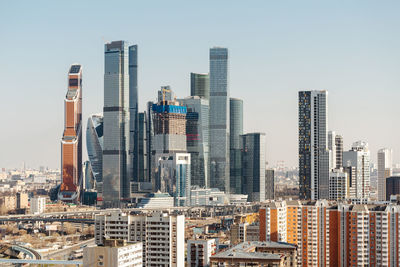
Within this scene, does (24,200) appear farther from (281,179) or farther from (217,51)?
(281,179)

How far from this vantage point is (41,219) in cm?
5838

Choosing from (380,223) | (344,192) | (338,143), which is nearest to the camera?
(380,223)

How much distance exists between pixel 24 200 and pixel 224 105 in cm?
2045

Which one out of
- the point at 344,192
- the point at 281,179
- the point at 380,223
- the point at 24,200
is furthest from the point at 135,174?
the point at 380,223

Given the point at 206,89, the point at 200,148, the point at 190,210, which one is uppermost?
the point at 206,89

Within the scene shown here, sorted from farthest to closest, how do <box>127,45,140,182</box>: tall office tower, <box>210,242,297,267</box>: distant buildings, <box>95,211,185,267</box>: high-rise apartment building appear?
<box>127,45,140,182</box>: tall office tower → <box>95,211,185,267</box>: high-rise apartment building → <box>210,242,297,267</box>: distant buildings

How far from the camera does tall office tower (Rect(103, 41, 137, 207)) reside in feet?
240

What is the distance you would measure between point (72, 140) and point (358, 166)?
28619mm

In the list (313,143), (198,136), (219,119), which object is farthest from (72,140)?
(313,143)

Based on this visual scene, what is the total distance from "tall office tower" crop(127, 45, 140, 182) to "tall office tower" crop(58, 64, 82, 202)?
16.3 feet

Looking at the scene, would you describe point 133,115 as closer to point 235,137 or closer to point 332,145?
point 235,137

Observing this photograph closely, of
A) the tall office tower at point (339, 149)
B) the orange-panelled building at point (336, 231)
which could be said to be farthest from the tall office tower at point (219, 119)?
the orange-panelled building at point (336, 231)

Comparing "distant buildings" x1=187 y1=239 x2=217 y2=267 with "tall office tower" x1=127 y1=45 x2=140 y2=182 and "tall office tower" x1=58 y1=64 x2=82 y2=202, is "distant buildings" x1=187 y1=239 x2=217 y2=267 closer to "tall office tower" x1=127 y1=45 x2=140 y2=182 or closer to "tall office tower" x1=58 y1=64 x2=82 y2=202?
"tall office tower" x1=127 y1=45 x2=140 y2=182

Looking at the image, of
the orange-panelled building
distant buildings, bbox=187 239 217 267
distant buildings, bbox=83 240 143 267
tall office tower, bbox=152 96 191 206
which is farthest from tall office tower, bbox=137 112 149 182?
distant buildings, bbox=83 240 143 267
